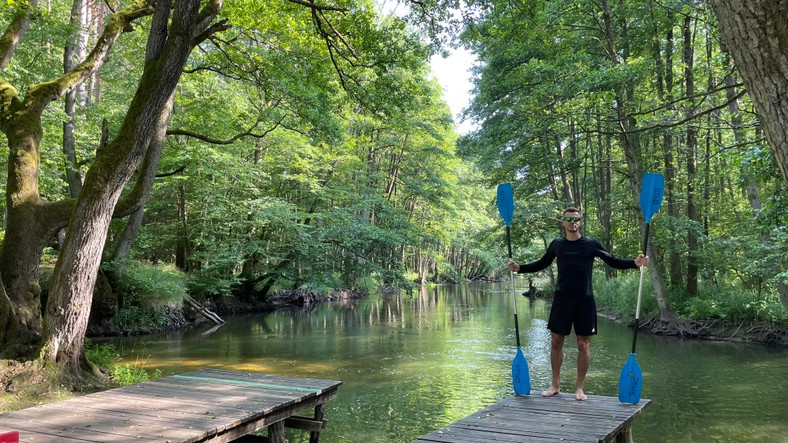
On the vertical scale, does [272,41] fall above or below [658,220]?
above

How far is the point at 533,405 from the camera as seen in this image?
4387 millimetres

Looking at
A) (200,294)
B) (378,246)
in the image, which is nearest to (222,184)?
(200,294)

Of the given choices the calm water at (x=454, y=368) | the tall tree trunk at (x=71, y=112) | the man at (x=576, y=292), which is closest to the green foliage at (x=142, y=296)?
the calm water at (x=454, y=368)

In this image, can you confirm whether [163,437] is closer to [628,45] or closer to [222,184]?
[628,45]

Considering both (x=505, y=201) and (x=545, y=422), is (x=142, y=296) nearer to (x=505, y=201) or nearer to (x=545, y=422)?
(x=505, y=201)

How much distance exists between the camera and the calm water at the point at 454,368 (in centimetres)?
652

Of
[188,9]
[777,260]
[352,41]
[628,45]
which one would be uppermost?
[628,45]

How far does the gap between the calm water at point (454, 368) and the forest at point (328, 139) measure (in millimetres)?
1936

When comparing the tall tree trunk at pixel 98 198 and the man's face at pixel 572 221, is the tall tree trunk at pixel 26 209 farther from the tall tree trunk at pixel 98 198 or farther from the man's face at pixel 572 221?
the man's face at pixel 572 221

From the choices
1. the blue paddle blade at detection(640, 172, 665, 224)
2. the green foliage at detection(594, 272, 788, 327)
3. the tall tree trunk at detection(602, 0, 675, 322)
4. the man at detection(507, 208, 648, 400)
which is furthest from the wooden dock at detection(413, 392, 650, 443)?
the tall tree trunk at detection(602, 0, 675, 322)

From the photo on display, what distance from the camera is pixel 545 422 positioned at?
3.84 metres

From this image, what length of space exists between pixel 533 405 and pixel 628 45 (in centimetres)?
1338

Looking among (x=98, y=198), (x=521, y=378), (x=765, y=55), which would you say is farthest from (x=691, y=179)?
(x=98, y=198)

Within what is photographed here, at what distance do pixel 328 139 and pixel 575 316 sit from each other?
24.4 feet
